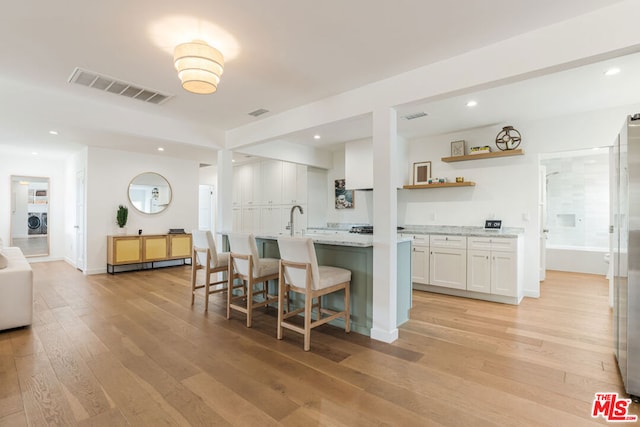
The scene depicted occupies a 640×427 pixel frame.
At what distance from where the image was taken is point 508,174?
179 inches

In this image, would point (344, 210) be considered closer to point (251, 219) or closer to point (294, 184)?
point (294, 184)

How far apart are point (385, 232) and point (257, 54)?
6.24 feet

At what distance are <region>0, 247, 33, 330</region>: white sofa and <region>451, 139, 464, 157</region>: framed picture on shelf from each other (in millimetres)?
5545

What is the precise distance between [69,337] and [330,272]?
8.02 ft

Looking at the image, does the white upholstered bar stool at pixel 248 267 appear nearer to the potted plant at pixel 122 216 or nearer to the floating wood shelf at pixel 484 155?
the floating wood shelf at pixel 484 155

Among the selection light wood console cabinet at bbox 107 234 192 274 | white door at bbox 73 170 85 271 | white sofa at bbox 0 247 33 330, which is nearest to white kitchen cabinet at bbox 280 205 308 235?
light wood console cabinet at bbox 107 234 192 274

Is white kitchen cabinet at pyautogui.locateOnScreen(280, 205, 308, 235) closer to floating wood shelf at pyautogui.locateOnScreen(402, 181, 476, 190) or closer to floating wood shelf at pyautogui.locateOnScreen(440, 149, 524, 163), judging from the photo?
floating wood shelf at pyautogui.locateOnScreen(402, 181, 476, 190)

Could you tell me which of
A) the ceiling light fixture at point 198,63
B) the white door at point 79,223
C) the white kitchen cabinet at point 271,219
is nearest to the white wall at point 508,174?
the white kitchen cabinet at point 271,219

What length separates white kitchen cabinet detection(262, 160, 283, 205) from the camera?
22.1 feet

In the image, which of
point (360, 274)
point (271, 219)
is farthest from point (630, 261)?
point (271, 219)

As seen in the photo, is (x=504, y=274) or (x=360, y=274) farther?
(x=504, y=274)

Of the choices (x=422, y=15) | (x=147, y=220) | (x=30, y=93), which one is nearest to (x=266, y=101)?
(x=422, y=15)

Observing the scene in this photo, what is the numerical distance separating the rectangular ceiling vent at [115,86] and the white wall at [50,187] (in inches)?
197

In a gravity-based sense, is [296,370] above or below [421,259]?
below
